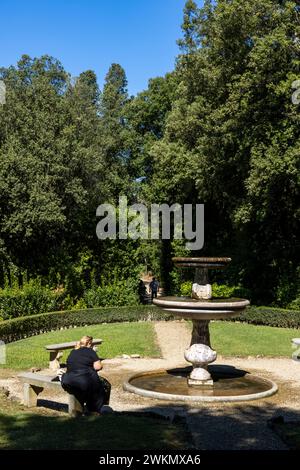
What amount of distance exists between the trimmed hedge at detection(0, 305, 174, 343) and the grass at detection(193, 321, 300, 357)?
2.59 m

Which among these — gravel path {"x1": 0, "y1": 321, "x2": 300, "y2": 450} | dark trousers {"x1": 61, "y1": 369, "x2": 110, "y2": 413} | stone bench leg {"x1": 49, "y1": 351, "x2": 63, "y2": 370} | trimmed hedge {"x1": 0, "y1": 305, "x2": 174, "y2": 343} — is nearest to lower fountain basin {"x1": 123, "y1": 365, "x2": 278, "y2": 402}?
gravel path {"x1": 0, "y1": 321, "x2": 300, "y2": 450}

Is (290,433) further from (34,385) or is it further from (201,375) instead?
(34,385)

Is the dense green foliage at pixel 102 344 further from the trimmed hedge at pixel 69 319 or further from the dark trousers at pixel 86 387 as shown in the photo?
the dark trousers at pixel 86 387

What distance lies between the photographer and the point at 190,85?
27312 millimetres

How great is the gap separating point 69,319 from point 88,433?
16681 millimetres

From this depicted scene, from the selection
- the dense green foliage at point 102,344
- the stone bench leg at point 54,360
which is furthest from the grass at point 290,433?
the dense green foliage at point 102,344

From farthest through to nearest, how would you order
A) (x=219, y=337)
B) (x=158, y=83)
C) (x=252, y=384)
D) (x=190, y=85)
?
(x=158, y=83)
(x=190, y=85)
(x=219, y=337)
(x=252, y=384)

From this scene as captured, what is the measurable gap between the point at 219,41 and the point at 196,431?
20.3 meters

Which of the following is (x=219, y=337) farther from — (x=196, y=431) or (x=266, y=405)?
(x=196, y=431)

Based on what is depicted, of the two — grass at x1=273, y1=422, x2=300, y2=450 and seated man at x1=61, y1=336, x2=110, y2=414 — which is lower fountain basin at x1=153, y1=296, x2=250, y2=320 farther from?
grass at x1=273, y1=422, x2=300, y2=450

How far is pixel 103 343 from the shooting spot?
18.4 meters

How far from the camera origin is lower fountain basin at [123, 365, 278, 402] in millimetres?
10711
